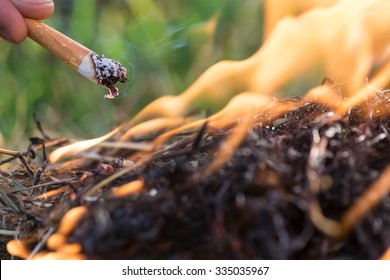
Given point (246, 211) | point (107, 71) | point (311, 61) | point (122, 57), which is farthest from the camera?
point (122, 57)

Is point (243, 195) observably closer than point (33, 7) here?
Yes

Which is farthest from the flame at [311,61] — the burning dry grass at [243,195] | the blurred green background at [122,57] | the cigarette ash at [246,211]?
the blurred green background at [122,57]

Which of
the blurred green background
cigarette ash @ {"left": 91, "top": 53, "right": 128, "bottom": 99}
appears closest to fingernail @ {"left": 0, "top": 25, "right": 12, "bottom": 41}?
cigarette ash @ {"left": 91, "top": 53, "right": 128, "bottom": 99}

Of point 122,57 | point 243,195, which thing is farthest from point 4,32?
point 122,57

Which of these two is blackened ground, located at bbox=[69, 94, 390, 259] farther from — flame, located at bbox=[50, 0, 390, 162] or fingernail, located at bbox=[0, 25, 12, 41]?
fingernail, located at bbox=[0, 25, 12, 41]

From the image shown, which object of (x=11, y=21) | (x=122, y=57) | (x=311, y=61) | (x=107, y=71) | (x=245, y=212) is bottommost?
(x=245, y=212)

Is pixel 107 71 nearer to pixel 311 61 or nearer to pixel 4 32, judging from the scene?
pixel 4 32
